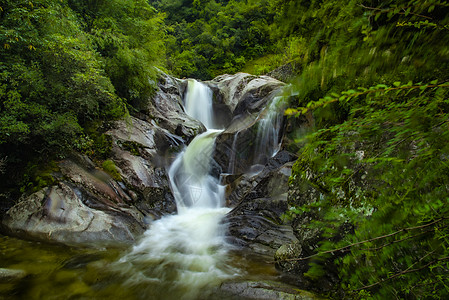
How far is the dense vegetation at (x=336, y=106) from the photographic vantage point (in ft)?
3.22

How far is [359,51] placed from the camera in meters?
1.33

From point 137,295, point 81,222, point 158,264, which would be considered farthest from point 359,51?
point 81,222

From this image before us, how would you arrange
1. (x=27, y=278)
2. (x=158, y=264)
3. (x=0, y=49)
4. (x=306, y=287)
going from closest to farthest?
(x=306, y=287), (x=27, y=278), (x=158, y=264), (x=0, y=49)

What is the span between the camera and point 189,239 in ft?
19.8

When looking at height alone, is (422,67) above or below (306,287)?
above

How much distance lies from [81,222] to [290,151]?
7322 mm

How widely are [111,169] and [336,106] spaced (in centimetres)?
686

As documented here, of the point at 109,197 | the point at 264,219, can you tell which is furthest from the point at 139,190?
the point at 264,219

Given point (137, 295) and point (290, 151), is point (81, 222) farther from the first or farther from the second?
point (290, 151)

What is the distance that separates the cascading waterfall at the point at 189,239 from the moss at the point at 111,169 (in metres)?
1.97

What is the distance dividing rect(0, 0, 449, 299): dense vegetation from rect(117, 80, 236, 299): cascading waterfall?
2074mm

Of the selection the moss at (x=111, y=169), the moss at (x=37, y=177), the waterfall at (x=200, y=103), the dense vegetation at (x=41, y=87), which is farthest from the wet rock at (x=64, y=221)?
the waterfall at (x=200, y=103)

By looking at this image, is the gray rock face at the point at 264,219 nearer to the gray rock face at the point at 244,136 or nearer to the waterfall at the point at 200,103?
the gray rock face at the point at 244,136

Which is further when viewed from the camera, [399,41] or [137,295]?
[137,295]
